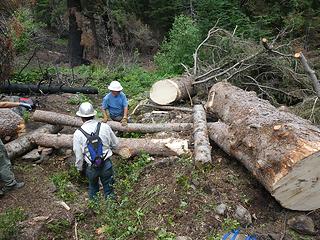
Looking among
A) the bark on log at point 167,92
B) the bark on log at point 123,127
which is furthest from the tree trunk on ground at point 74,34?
the bark on log at point 123,127

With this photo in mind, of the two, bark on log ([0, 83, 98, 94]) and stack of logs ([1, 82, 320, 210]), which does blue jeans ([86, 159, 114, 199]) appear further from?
bark on log ([0, 83, 98, 94])

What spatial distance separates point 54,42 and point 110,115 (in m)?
15.7

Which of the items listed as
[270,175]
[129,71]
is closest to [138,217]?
[270,175]

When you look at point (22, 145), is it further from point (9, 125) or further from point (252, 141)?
point (252, 141)

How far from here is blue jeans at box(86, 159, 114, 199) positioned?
568 centimetres

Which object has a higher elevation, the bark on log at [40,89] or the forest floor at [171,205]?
the forest floor at [171,205]

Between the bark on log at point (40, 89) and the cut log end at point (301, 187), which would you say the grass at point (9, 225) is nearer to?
the cut log end at point (301, 187)

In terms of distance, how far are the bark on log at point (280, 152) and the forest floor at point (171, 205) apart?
32cm

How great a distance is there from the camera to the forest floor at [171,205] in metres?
4.97

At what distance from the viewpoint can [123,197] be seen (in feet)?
19.1

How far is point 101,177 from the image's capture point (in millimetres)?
5805

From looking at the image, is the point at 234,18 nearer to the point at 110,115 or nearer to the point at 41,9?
the point at 110,115

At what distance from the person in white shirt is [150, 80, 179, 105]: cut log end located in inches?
144

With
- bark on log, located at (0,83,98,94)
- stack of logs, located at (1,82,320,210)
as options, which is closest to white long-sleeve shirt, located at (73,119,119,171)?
stack of logs, located at (1,82,320,210)
